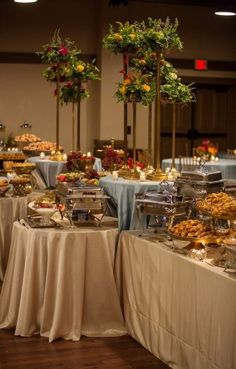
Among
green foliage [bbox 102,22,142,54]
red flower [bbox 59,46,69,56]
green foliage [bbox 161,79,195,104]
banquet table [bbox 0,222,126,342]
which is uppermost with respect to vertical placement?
red flower [bbox 59,46,69,56]

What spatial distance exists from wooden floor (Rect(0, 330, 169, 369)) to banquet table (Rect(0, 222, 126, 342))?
8 cm

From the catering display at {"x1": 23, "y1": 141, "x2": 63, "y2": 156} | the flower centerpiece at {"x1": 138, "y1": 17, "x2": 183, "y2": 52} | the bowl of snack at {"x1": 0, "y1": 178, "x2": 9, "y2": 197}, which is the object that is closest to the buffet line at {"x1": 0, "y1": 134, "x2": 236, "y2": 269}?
the bowl of snack at {"x1": 0, "y1": 178, "x2": 9, "y2": 197}

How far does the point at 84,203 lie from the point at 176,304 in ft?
3.94

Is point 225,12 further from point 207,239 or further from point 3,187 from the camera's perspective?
point 207,239

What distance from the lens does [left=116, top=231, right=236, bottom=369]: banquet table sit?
3586 millimetres

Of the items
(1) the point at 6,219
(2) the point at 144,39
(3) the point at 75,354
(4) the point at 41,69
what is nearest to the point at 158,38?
(2) the point at 144,39

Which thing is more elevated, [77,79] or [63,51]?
[63,51]

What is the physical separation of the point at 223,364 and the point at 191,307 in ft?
1.44

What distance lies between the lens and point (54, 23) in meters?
12.2

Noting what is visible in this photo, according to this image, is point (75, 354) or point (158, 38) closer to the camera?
point (75, 354)

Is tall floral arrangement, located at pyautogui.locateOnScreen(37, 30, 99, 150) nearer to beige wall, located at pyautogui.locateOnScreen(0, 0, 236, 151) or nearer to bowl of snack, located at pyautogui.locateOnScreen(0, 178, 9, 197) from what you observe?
bowl of snack, located at pyautogui.locateOnScreen(0, 178, 9, 197)

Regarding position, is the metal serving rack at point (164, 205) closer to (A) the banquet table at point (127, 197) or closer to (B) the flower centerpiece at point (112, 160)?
(A) the banquet table at point (127, 197)

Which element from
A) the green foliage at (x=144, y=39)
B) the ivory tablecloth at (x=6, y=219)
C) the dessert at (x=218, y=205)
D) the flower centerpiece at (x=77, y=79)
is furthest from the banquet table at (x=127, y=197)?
the flower centerpiece at (x=77, y=79)

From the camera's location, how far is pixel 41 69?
12188mm
